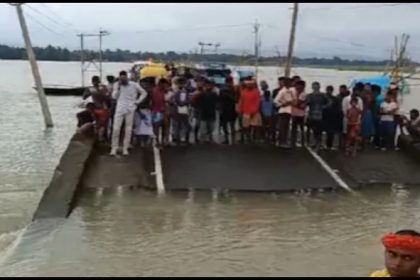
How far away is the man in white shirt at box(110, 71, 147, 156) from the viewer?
13.4 m

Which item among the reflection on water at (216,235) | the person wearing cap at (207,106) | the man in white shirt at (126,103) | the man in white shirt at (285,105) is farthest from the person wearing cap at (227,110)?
the reflection on water at (216,235)

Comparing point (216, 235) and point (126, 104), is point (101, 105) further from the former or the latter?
point (216, 235)

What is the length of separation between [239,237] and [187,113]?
6066 millimetres

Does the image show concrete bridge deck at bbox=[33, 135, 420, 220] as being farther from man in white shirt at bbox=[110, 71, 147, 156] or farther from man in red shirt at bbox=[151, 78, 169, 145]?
man in red shirt at bbox=[151, 78, 169, 145]

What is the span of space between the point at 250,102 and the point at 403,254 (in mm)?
11323

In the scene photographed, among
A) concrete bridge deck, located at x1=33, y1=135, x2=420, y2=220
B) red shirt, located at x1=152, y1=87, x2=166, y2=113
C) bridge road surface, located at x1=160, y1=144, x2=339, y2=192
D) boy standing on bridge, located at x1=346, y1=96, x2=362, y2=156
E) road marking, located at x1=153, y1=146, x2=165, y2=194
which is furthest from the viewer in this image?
boy standing on bridge, located at x1=346, y1=96, x2=362, y2=156

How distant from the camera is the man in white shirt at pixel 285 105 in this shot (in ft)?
→ 47.9

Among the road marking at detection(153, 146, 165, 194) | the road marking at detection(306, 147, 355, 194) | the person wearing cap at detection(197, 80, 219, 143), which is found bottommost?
the road marking at detection(153, 146, 165, 194)

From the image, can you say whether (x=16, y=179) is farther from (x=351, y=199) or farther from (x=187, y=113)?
(x=351, y=199)

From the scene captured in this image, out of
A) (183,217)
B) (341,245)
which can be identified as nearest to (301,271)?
(341,245)

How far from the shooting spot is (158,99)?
14250 mm

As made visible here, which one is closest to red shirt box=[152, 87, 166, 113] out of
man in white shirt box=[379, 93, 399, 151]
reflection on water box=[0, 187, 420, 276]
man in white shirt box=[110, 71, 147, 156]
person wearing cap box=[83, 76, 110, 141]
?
man in white shirt box=[110, 71, 147, 156]

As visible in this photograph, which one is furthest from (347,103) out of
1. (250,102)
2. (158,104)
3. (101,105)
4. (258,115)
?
(101,105)

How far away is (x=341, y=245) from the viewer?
8.66 metres
